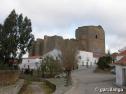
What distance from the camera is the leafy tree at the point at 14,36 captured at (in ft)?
161

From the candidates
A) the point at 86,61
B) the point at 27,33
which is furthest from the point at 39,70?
the point at 86,61

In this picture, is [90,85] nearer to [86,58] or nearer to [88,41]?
[86,58]

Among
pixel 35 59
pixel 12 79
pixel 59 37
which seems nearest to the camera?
pixel 12 79

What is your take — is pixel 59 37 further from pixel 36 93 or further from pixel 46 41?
pixel 36 93

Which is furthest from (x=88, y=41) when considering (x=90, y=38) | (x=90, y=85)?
(x=90, y=85)

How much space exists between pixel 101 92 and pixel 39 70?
38410 mm

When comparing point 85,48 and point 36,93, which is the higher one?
point 85,48

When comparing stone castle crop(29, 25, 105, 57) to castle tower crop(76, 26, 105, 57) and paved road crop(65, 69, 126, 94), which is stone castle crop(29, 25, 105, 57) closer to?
castle tower crop(76, 26, 105, 57)

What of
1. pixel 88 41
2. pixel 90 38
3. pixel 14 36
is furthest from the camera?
pixel 90 38

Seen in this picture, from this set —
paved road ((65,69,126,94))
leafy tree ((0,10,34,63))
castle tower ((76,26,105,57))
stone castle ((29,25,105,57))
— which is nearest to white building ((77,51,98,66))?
stone castle ((29,25,105,57))

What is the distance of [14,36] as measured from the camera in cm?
5150

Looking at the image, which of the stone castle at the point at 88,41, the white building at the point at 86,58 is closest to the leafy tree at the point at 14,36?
the white building at the point at 86,58

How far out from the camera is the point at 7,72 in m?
38.3

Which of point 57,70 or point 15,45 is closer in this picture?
point 15,45
